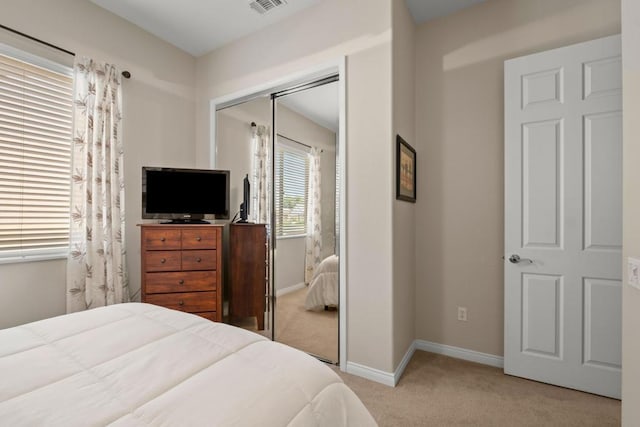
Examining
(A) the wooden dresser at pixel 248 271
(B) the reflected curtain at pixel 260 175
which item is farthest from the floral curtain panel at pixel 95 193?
(B) the reflected curtain at pixel 260 175

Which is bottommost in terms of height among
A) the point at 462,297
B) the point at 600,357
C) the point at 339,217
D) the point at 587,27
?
the point at 600,357

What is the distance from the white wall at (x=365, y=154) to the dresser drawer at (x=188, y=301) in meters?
1.23

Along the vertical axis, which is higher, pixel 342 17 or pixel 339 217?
pixel 342 17

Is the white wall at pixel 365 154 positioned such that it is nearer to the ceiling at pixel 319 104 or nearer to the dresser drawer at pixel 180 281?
the ceiling at pixel 319 104

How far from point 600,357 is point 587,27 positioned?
2.29m

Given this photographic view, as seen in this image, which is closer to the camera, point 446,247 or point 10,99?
point 10,99

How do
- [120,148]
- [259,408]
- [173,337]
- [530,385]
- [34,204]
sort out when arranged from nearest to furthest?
[259,408] < [173,337] < [530,385] < [34,204] < [120,148]

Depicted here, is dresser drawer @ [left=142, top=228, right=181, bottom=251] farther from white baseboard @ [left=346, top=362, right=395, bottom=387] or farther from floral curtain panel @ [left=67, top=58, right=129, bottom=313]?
white baseboard @ [left=346, top=362, right=395, bottom=387]

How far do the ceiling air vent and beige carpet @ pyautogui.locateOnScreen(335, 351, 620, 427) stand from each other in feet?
10.1

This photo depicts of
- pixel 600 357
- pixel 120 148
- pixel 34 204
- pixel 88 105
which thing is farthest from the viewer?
pixel 120 148

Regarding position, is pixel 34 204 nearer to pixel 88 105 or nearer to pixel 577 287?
pixel 88 105

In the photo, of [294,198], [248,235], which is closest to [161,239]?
[248,235]

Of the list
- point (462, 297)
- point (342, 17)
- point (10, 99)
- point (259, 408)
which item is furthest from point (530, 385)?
point (10, 99)

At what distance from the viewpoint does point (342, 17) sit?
2.41 m
